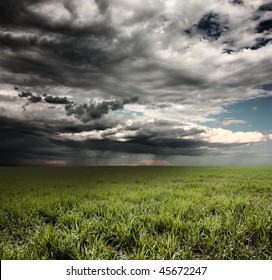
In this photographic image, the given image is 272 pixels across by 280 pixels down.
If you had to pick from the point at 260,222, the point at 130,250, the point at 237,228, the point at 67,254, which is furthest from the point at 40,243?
the point at 260,222

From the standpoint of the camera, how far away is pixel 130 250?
5578 millimetres

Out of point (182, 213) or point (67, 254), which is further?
point (182, 213)

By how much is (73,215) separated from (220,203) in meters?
5.51

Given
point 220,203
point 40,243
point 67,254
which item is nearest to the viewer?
point 67,254
